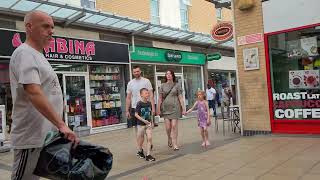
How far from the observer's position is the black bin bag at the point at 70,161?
267 centimetres

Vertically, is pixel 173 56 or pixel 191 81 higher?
pixel 173 56

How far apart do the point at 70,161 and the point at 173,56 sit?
15.7 m

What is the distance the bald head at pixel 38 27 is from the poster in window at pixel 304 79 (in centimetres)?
726

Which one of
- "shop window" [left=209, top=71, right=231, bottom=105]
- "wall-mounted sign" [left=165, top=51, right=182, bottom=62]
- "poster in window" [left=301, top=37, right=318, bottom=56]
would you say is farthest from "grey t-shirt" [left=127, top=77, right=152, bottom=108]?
"shop window" [left=209, top=71, right=231, bottom=105]

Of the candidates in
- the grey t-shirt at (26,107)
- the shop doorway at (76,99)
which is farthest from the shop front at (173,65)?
the grey t-shirt at (26,107)

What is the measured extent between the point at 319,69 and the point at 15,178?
766 cm

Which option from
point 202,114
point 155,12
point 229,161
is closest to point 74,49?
point 202,114

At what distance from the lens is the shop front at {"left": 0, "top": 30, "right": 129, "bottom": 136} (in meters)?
11.9

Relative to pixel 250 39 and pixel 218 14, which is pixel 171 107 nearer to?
pixel 250 39

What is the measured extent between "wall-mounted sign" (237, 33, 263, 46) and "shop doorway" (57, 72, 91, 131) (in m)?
6.09

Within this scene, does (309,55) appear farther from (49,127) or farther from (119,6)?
(119,6)

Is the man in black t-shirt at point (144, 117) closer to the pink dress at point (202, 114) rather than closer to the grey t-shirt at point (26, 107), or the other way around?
the pink dress at point (202, 114)

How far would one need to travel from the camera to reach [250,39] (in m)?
9.84

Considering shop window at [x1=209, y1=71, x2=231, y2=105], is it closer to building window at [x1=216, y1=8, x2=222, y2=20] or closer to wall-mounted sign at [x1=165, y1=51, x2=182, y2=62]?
building window at [x1=216, y1=8, x2=222, y2=20]
